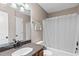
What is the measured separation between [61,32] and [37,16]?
0.48 m

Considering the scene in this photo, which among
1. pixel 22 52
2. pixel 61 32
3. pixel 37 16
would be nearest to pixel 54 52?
pixel 61 32

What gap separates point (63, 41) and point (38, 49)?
0.44 metres

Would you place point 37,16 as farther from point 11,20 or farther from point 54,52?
point 54,52

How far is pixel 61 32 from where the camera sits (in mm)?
1183

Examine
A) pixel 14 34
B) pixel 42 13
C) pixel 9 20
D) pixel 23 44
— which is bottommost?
pixel 23 44

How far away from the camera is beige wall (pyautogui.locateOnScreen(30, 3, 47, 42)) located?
1.15 metres

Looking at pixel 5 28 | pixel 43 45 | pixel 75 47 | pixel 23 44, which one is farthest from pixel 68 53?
pixel 5 28

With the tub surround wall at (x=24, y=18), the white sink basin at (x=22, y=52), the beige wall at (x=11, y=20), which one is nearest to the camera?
the white sink basin at (x=22, y=52)

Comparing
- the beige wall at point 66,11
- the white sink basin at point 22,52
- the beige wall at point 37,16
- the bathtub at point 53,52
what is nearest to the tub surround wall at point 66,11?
the beige wall at point 66,11

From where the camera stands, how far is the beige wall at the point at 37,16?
1154 mm

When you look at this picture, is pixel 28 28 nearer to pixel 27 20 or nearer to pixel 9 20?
pixel 27 20

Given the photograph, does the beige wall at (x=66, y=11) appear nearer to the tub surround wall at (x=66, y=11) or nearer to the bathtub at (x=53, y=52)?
the tub surround wall at (x=66, y=11)

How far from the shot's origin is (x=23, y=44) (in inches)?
47.3

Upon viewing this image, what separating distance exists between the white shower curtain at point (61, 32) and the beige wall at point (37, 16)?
9cm
